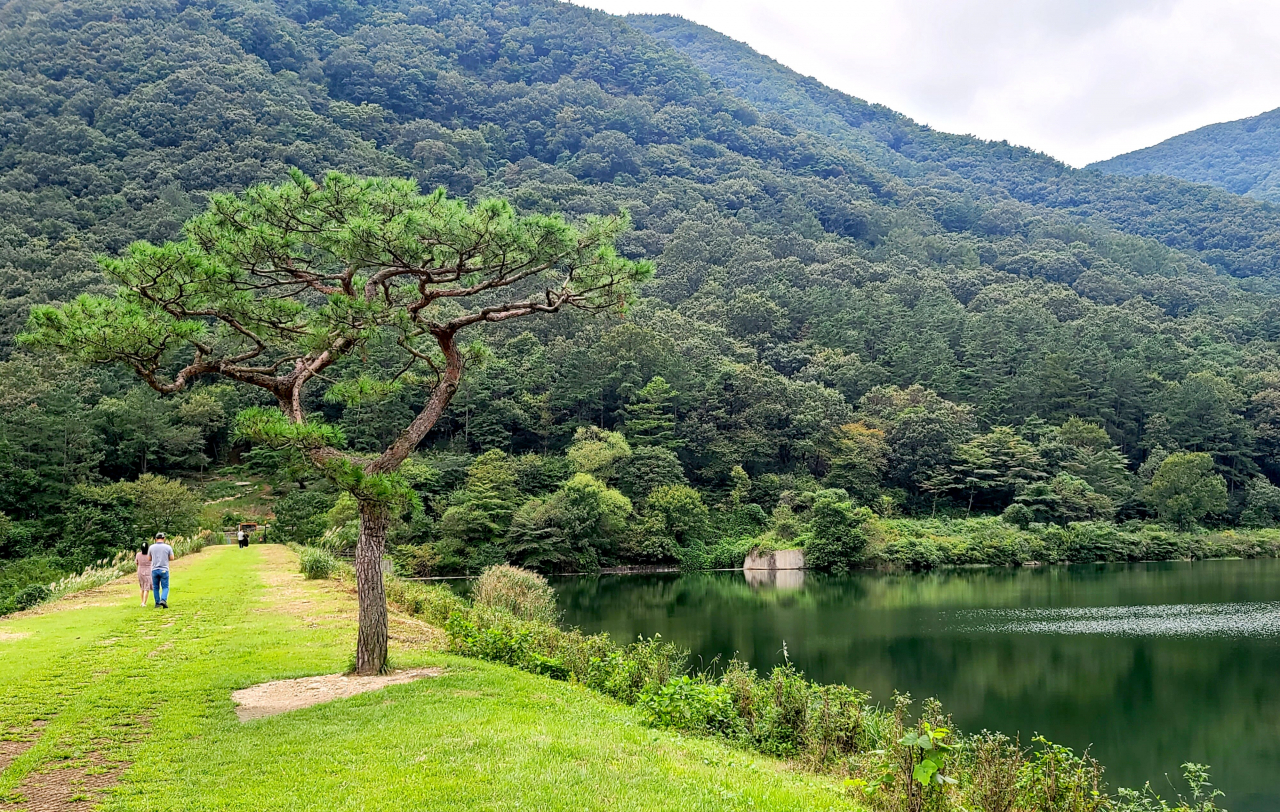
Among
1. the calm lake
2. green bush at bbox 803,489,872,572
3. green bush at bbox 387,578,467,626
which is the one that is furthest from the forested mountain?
green bush at bbox 387,578,467,626

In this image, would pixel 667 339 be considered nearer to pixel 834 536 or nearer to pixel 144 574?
pixel 834 536

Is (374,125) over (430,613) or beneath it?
over

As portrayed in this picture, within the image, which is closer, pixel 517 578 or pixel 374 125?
pixel 517 578

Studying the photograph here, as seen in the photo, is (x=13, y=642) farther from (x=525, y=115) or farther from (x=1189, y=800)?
(x=525, y=115)

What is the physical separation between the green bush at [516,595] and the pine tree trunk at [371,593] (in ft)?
23.4

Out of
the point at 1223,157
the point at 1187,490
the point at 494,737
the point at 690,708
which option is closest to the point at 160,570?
the point at 494,737

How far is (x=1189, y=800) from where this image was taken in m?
9.04

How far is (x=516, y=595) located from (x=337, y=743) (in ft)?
38.8

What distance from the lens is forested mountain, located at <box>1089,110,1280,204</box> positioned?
14875cm

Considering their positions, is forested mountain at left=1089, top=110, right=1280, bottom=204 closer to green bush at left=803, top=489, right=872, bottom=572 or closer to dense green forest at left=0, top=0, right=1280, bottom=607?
dense green forest at left=0, top=0, right=1280, bottom=607

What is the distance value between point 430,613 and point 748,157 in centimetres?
10920

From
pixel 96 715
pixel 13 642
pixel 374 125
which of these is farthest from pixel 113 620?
pixel 374 125

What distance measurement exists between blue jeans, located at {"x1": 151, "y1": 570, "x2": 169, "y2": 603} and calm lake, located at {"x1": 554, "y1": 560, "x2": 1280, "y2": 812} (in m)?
9.35

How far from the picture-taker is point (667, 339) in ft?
163
